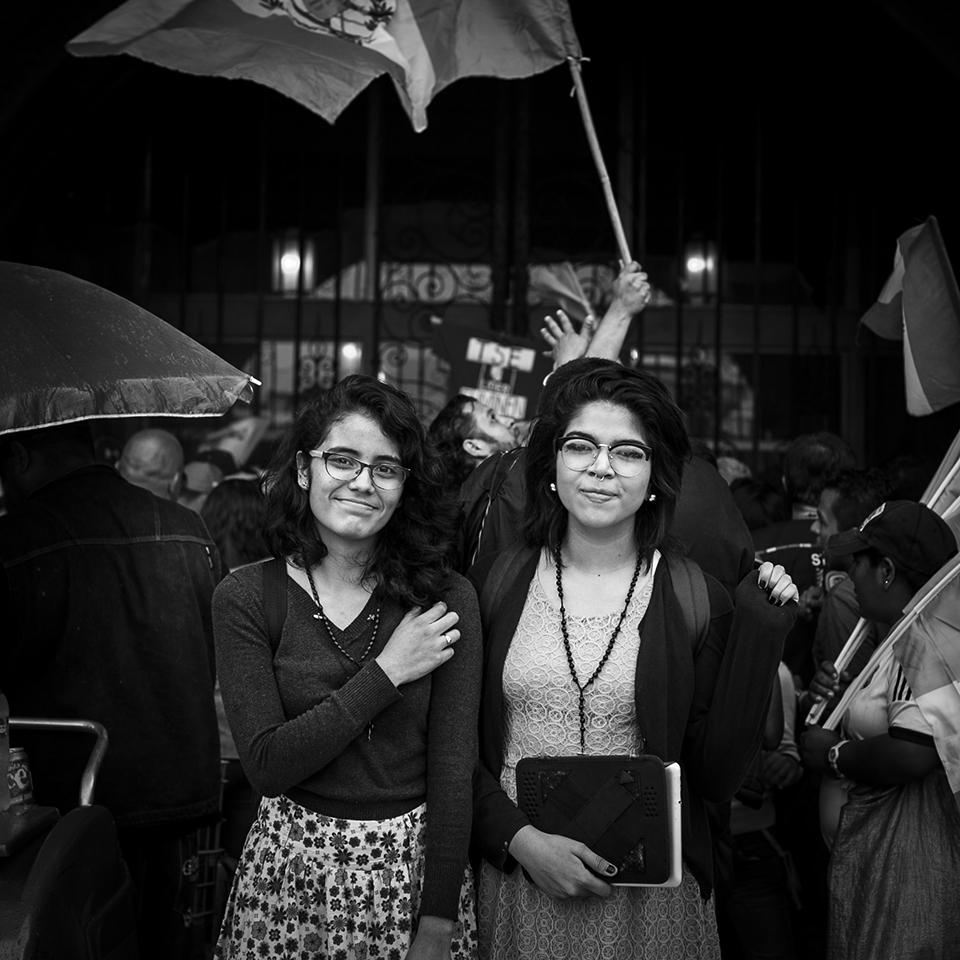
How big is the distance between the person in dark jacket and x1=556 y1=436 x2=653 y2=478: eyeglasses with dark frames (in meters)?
1.42

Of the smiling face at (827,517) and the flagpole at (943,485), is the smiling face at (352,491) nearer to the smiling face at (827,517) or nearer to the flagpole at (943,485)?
the flagpole at (943,485)

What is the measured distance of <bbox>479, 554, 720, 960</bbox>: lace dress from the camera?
2793mm

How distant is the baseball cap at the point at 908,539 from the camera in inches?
144

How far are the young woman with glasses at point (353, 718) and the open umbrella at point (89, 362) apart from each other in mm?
480

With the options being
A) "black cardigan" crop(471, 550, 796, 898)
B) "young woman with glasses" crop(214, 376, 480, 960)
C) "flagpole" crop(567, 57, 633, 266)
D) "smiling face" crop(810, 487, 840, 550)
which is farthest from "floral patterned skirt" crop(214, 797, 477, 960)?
"smiling face" crop(810, 487, 840, 550)

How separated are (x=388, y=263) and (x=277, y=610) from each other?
222 inches

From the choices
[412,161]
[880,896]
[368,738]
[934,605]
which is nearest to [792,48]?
[412,161]

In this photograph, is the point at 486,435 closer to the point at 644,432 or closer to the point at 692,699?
the point at 644,432

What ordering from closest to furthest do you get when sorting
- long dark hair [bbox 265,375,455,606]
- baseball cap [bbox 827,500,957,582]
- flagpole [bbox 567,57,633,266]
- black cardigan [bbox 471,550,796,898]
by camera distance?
black cardigan [bbox 471,550,796,898] → long dark hair [bbox 265,375,455,606] → baseball cap [bbox 827,500,957,582] → flagpole [bbox 567,57,633,266]

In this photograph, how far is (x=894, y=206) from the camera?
8.01m

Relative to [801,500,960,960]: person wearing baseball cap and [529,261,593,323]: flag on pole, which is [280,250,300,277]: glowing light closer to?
[529,261,593,323]: flag on pole

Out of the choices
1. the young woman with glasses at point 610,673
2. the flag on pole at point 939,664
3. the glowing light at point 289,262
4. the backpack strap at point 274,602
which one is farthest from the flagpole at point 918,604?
the glowing light at point 289,262

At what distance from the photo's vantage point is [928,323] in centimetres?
449

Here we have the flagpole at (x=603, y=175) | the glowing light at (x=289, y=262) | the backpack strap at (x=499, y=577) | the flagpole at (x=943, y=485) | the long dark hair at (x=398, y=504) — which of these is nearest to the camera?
the long dark hair at (x=398, y=504)
